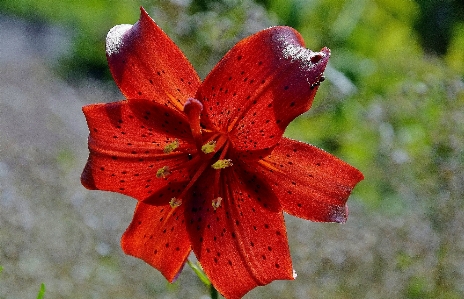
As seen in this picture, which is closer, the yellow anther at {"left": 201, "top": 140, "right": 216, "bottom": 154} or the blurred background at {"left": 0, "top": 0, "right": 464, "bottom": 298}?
the yellow anther at {"left": 201, "top": 140, "right": 216, "bottom": 154}

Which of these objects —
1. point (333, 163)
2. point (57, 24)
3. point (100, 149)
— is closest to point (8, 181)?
point (57, 24)

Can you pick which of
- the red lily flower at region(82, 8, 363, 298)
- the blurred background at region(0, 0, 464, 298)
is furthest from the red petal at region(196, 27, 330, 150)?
the blurred background at region(0, 0, 464, 298)

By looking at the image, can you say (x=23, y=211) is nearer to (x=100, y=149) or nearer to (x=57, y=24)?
(x=57, y=24)

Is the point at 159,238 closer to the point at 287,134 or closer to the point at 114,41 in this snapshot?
the point at 114,41

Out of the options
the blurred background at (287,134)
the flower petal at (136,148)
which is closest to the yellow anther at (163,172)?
the flower petal at (136,148)

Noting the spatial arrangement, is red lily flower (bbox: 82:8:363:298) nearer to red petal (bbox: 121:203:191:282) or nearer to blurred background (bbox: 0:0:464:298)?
red petal (bbox: 121:203:191:282)
